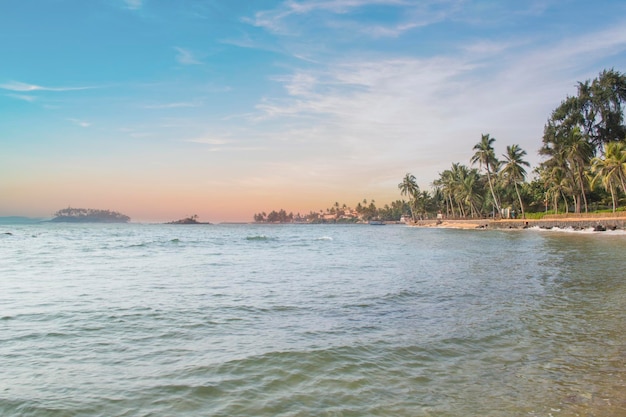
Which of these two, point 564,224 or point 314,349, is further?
point 564,224

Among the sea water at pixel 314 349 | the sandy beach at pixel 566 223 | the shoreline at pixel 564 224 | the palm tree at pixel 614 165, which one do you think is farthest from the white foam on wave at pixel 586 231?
the sea water at pixel 314 349

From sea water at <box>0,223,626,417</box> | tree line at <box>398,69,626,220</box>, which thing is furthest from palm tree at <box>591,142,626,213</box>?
sea water at <box>0,223,626,417</box>

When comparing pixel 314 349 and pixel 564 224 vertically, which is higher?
pixel 314 349

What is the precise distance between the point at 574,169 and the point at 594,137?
814cm

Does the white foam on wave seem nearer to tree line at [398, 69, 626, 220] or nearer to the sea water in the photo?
tree line at [398, 69, 626, 220]

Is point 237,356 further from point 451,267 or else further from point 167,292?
point 451,267

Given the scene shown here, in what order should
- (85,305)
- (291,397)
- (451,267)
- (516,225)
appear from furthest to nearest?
1. (516,225)
2. (451,267)
3. (85,305)
4. (291,397)

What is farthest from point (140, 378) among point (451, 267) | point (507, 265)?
point (507, 265)

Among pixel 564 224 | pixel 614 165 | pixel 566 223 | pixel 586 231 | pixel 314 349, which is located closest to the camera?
pixel 314 349

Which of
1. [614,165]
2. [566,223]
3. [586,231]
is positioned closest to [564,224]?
[566,223]

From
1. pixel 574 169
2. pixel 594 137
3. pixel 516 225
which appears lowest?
pixel 516 225

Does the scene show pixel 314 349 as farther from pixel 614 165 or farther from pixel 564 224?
pixel 564 224

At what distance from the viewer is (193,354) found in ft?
20.0

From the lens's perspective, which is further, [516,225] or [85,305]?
[516,225]
